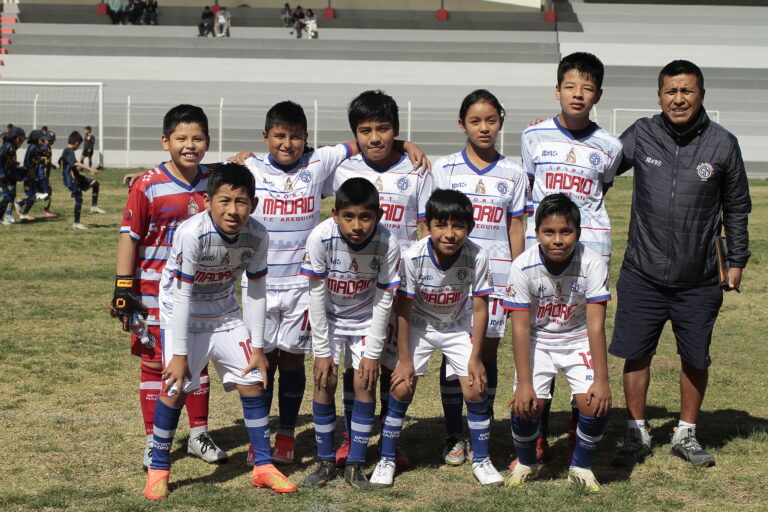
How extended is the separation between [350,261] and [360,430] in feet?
3.05

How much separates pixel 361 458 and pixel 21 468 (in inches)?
74.2

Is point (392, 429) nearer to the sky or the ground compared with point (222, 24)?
nearer to the ground

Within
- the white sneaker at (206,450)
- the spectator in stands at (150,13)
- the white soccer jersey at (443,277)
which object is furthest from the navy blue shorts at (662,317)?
the spectator in stands at (150,13)

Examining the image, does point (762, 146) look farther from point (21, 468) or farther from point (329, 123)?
point (21, 468)

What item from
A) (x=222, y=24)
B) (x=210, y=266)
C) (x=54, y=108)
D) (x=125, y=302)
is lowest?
(x=125, y=302)

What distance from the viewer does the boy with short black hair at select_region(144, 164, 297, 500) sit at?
4.77 meters

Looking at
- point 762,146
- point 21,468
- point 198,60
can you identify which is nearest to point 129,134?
point 198,60

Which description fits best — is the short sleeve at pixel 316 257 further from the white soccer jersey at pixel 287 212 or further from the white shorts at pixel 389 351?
the white shorts at pixel 389 351

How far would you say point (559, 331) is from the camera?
16.5 feet

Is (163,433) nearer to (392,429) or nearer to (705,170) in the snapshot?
(392,429)

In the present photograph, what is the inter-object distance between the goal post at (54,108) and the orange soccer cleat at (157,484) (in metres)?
28.8

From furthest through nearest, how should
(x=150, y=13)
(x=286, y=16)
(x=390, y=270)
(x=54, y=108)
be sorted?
(x=150, y=13), (x=286, y=16), (x=54, y=108), (x=390, y=270)

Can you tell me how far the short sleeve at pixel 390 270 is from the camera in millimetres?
4977

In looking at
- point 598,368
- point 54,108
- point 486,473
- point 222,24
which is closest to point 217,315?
point 486,473
